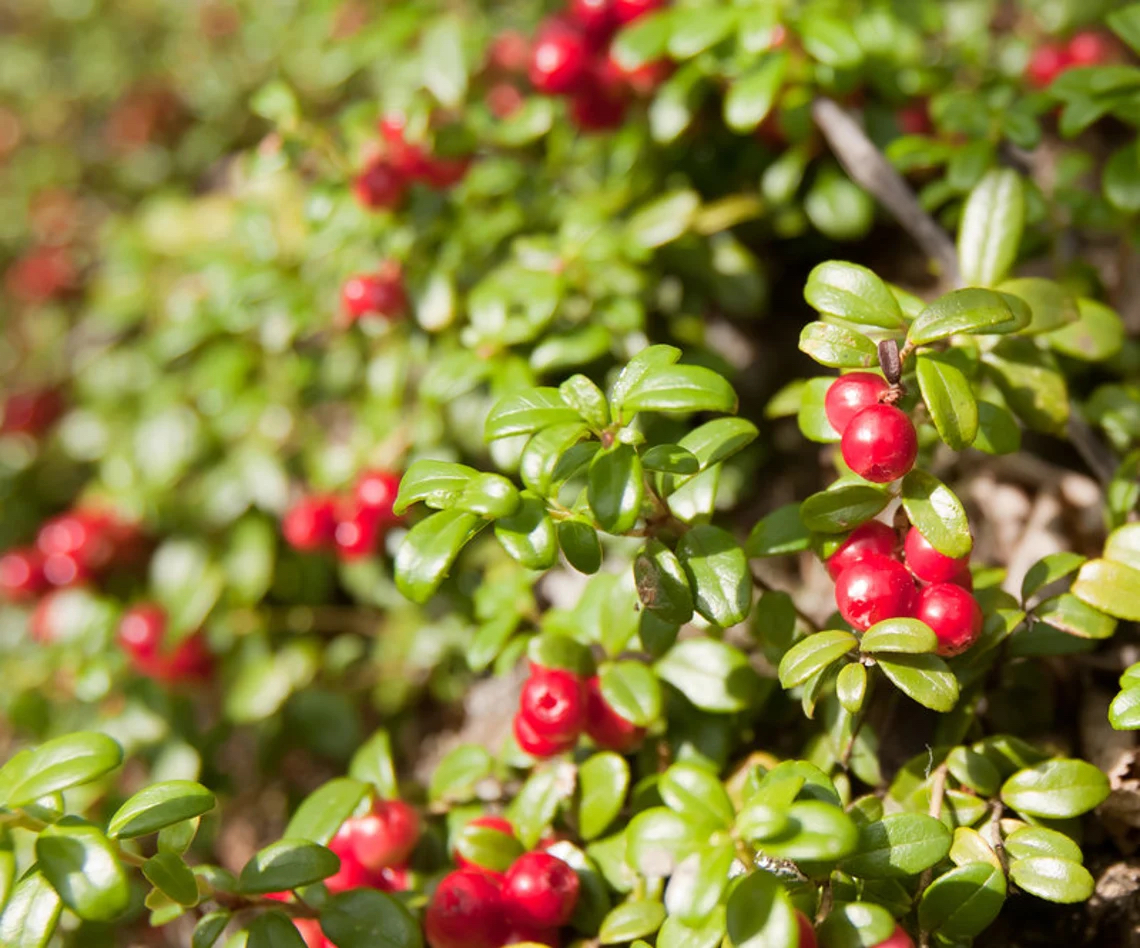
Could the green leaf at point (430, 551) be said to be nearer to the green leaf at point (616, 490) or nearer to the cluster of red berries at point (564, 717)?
the green leaf at point (616, 490)

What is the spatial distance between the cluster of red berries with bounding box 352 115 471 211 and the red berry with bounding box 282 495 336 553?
80 cm

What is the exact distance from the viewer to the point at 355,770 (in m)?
1.95

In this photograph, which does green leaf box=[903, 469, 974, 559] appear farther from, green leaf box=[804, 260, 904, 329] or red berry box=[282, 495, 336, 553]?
red berry box=[282, 495, 336, 553]

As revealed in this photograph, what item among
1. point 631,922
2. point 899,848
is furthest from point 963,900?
point 631,922

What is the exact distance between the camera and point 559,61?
2459mm

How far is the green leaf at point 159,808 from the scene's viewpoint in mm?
1382

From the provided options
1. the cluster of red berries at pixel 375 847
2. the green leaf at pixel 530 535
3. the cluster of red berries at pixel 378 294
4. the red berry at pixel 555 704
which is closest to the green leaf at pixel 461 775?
the cluster of red berries at pixel 375 847

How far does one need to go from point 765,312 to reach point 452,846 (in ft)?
5.39

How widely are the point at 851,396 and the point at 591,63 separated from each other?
1505mm

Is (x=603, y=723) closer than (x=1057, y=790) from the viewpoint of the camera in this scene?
No

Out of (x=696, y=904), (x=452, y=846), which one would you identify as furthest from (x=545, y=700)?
(x=696, y=904)

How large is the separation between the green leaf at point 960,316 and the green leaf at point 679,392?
0.28m

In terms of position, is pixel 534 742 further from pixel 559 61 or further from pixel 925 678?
pixel 559 61

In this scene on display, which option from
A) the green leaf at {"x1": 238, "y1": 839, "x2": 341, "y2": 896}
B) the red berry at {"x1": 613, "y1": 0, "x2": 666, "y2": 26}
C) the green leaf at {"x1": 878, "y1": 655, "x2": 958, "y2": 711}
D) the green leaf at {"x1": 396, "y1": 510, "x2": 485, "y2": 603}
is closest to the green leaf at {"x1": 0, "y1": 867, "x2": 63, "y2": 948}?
the green leaf at {"x1": 238, "y1": 839, "x2": 341, "y2": 896}
